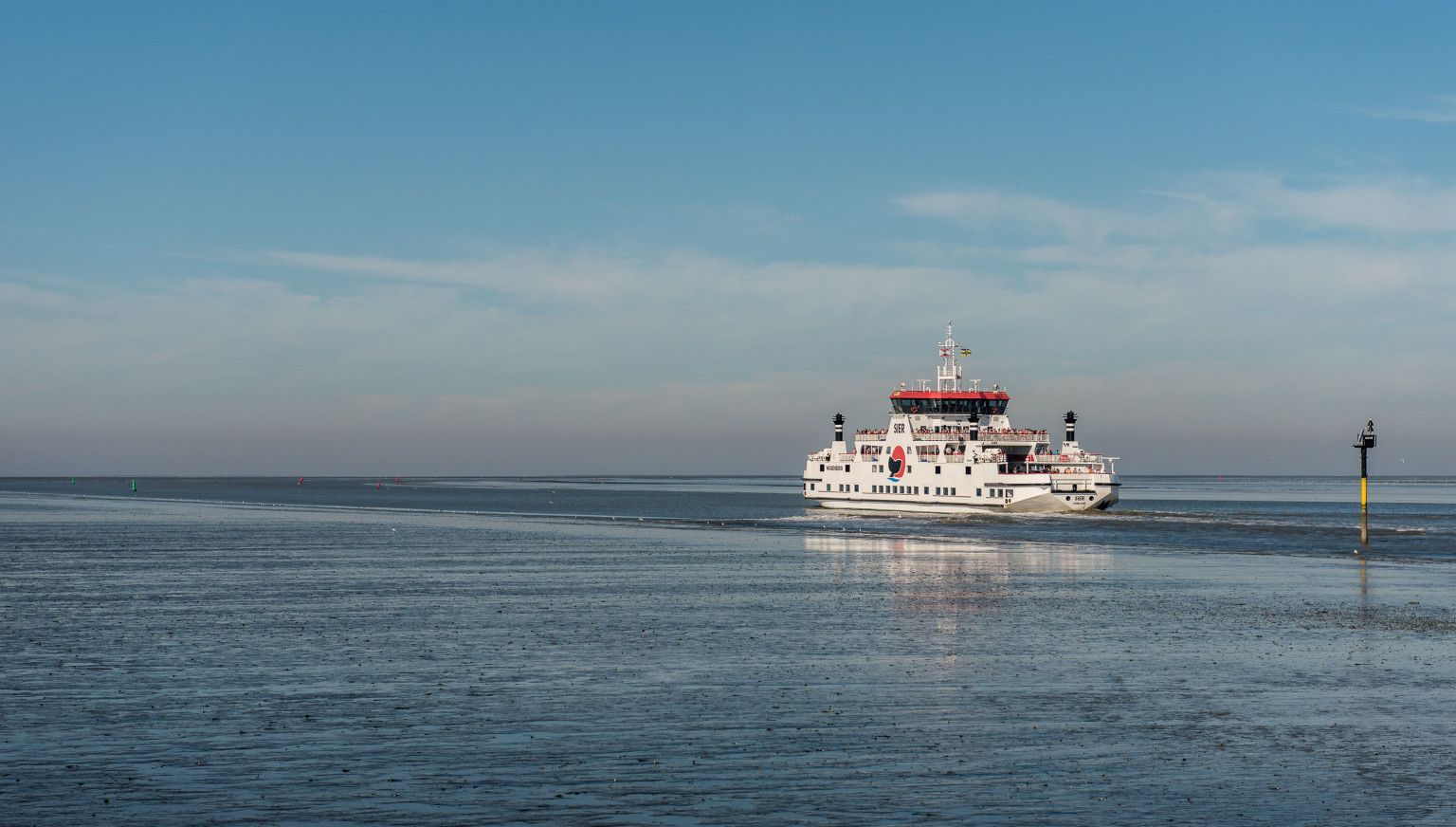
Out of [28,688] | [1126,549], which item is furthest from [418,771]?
[1126,549]

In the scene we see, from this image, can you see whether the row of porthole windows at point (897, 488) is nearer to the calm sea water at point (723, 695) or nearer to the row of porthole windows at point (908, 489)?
the row of porthole windows at point (908, 489)

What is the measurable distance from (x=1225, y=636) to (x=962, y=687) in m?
12.2

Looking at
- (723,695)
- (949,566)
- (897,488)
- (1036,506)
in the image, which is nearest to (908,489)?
(897,488)

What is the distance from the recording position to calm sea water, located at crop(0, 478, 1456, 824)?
19172 millimetres

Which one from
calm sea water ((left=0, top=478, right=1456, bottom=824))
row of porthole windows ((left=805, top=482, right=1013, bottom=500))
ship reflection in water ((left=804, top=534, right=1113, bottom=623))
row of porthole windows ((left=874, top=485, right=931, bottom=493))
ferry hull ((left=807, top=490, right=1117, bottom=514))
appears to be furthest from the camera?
row of porthole windows ((left=874, top=485, right=931, bottom=493))

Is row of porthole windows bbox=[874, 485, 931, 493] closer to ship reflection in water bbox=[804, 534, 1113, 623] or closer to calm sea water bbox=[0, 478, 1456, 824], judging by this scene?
ship reflection in water bbox=[804, 534, 1113, 623]

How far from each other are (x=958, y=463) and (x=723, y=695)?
9773cm

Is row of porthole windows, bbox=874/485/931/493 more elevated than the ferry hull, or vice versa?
row of porthole windows, bbox=874/485/931/493

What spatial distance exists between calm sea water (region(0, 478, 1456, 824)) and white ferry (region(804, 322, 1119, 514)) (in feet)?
184

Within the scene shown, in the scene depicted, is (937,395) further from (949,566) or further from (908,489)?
(949,566)

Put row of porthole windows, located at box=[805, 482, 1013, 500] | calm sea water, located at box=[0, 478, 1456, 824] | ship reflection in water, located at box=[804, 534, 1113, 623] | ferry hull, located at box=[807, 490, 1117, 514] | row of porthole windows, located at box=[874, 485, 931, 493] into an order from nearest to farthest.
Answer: calm sea water, located at box=[0, 478, 1456, 824] → ship reflection in water, located at box=[804, 534, 1113, 623] → ferry hull, located at box=[807, 490, 1117, 514] → row of porthole windows, located at box=[805, 482, 1013, 500] → row of porthole windows, located at box=[874, 485, 931, 493]

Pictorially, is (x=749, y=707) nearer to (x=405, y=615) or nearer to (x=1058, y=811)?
(x=1058, y=811)

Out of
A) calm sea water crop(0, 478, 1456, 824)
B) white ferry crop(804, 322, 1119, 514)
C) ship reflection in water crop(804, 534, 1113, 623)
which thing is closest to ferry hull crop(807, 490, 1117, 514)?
white ferry crop(804, 322, 1119, 514)

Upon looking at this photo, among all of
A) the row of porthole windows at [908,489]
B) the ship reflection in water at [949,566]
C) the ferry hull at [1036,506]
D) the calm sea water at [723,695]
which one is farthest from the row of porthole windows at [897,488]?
the calm sea water at [723,695]
